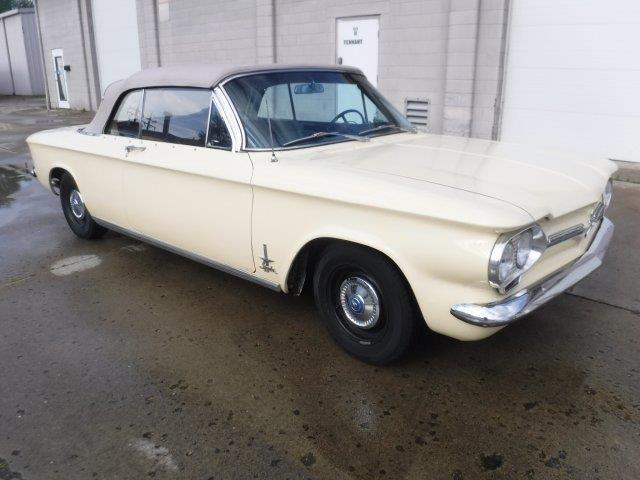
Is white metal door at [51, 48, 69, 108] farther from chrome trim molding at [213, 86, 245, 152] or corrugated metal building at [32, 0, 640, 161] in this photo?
chrome trim molding at [213, 86, 245, 152]

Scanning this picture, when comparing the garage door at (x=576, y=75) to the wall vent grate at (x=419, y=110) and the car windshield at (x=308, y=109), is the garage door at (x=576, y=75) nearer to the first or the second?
the wall vent grate at (x=419, y=110)

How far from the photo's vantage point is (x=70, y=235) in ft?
18.5

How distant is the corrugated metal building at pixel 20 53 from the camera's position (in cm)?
2689

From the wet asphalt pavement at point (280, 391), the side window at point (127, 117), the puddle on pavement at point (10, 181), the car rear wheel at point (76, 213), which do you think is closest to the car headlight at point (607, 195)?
the wet asphalt pavement at point (280, 391)

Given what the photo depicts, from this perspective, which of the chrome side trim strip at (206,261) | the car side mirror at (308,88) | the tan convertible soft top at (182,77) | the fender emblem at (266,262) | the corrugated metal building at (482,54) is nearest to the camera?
the fender emblem at (266,262)

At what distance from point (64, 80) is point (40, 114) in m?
1.97

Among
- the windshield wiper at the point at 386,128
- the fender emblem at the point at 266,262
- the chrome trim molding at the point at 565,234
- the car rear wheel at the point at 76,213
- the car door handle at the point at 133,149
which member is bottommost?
the car rear wheel at the point at 76,213

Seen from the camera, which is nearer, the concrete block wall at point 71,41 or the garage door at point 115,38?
the garage door at point 115,38

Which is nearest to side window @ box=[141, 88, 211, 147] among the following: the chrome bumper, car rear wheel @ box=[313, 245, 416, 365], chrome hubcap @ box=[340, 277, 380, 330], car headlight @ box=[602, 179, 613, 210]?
car rear wheel @ box=[313, 245, 416, 365]

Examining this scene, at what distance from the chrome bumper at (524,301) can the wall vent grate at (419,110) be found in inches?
274

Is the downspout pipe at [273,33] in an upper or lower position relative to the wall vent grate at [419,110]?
upper

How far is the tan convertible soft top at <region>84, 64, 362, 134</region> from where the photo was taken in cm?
367

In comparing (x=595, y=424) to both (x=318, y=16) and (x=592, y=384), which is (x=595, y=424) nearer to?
(x=592, y=384)

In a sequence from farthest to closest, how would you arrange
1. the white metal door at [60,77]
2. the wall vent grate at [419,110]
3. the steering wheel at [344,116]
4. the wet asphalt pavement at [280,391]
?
the white metal door at [60,77], the wall vent grate at [419,110], the steering wheel at [344,116], the wet asphalt pavement at [280,391]
